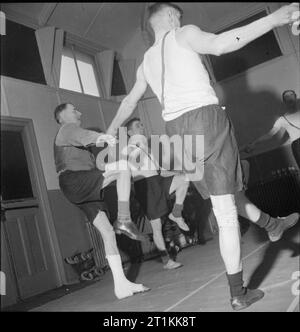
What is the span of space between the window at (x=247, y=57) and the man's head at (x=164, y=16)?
13.1ft

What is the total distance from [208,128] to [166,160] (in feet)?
9.18

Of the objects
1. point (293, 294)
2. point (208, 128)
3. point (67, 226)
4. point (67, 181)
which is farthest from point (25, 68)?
point (293, 294)

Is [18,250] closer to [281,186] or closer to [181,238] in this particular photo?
[181,238]

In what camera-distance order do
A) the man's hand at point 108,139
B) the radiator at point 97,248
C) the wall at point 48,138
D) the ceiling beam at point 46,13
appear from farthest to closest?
the ceiling beam at point 46,13, the radiator at point 97,248, the wall at point 48,138, the man's hand at point 108,139

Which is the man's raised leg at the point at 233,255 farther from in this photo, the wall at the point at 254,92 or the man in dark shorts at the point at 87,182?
the wall at the point at 254,92

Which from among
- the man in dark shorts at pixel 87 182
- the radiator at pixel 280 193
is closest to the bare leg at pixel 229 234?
the man in dark shorts at pixel 87 182

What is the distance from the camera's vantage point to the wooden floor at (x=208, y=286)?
1.60 m

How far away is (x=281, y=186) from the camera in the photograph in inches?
203

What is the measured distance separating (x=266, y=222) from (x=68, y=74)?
4.16 meters

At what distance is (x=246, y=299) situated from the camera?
1514 mm

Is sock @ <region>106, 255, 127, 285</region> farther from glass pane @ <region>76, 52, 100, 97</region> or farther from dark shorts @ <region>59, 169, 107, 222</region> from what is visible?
glass pane @ <region>76, 52, 100, 97</region>

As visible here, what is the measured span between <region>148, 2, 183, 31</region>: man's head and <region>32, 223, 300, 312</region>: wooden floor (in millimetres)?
1345

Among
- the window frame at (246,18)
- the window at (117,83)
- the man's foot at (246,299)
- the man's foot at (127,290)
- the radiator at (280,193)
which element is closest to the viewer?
the man's foot at (246,299)

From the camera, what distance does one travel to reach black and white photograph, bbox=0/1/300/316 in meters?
1.59
